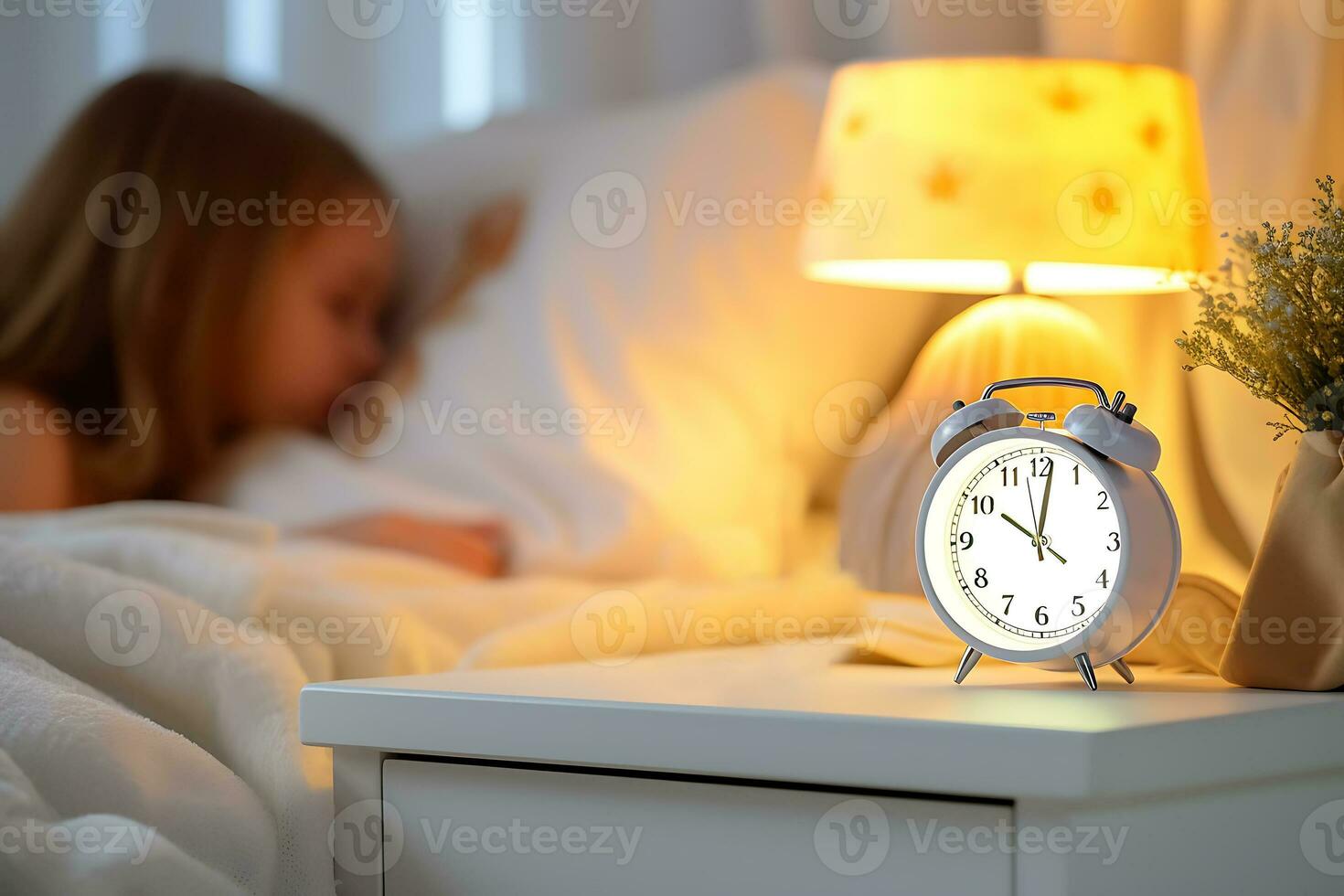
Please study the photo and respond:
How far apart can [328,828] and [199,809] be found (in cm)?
7

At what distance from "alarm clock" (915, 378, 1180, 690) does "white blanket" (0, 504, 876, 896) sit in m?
0.13

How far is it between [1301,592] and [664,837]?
0.38m

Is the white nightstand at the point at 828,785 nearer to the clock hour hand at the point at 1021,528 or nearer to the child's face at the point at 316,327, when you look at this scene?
the clock hour hand at the point at 1021,528

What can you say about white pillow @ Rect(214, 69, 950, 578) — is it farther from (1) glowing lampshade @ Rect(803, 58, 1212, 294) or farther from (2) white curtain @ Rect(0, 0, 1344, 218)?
(1) glowing lampshade @ Rect(803, 58, 1212, 294)

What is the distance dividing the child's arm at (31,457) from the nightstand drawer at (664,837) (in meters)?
0.95

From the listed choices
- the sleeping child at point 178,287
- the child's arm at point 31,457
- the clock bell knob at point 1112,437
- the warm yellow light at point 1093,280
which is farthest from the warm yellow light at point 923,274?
the child's arm at point 31,457

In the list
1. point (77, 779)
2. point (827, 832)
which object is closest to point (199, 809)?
point (77, 779)

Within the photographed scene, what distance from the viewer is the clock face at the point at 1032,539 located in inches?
29.2

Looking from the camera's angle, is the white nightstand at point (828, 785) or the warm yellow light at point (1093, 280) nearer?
the white nightstand at point (828, 785)

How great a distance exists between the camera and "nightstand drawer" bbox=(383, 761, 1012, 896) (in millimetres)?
616

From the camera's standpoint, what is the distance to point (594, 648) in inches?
40.3

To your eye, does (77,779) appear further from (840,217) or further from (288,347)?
(288,347)

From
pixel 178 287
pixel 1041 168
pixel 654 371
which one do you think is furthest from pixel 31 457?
pixel 1041 168

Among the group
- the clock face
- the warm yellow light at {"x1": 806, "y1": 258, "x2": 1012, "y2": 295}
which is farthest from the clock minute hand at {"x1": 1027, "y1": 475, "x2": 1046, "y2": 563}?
the warm yellow light at {"x1": 806, "y1": 258, "x2": 1012, "y2": 295}
